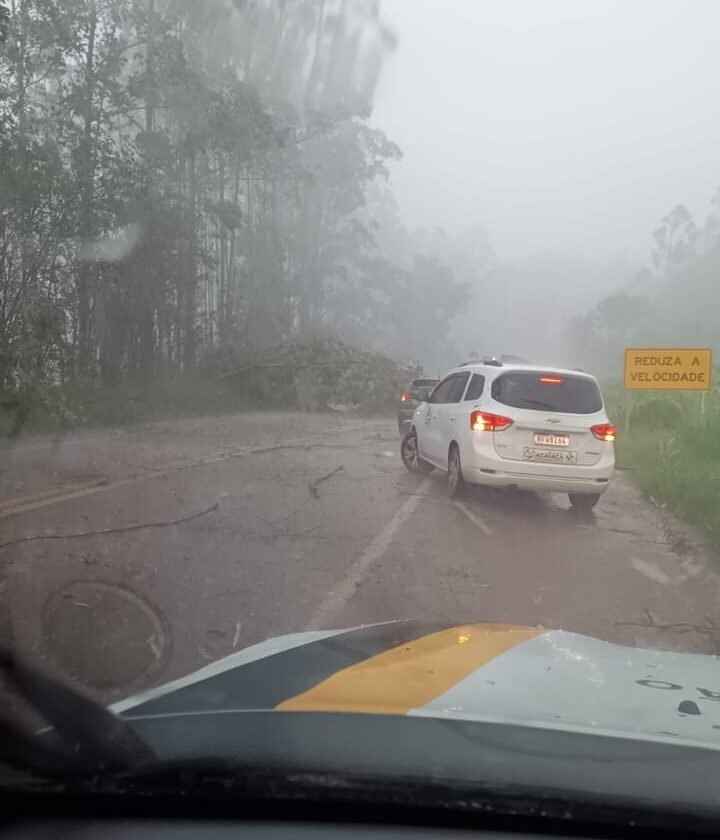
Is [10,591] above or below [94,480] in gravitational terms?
above

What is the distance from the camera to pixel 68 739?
2.37m

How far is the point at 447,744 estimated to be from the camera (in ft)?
8.16

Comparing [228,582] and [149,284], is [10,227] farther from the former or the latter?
[228,582]

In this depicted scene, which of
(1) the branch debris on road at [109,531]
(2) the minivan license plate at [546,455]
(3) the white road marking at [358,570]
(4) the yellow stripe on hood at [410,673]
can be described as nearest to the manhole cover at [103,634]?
(3) the white road marking at [358,570]

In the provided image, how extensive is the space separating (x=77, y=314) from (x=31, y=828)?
2015 centimetres

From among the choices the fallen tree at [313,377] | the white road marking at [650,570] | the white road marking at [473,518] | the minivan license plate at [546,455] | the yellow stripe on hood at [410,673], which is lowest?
the fallen tree at [313,377]

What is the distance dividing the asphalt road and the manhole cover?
16mm

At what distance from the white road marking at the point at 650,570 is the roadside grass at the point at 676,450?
0.93 meters

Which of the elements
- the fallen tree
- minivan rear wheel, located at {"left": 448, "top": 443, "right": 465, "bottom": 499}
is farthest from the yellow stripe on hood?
the fallen tree

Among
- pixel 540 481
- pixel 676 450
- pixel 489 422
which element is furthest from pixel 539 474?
pixel 676 450

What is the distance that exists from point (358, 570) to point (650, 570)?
2734 mm

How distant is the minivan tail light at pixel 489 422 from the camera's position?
33.8 feet

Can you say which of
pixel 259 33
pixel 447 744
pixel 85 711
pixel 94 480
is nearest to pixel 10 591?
pixel 85 711

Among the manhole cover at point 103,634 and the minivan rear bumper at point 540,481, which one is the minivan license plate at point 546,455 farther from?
the manhole cover at point 103,634
